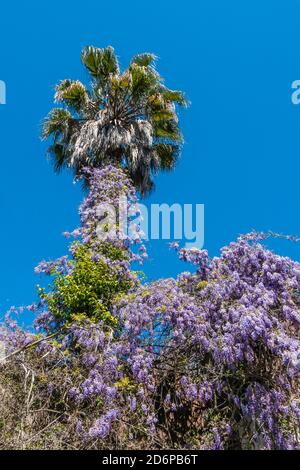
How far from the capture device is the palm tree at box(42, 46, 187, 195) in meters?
10.7

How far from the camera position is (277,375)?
16.6 ft

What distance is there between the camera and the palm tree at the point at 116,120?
10.7 meters

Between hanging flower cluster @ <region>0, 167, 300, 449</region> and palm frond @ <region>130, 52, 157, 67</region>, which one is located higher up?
palm frond @ <region>130, 52, 157, 67</region>

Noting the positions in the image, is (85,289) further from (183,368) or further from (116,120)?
(116,120)

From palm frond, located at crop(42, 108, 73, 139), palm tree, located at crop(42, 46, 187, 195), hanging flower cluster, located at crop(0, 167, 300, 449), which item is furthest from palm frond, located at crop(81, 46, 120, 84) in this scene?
hanging flower cluster, located at crop(0, 167, 300, 449)

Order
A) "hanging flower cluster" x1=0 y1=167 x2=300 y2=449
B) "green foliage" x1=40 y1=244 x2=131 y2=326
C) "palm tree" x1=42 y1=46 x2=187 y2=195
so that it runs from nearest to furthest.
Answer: "hanging flower cluster" x1=0 y1=167 x2=300 y2=449 < "green foliage" x1=40 y1=244 x2=131 y2=326 < "palm tree" x1=42 y1=46 x2=187 y2=195

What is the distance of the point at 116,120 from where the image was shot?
437 inches

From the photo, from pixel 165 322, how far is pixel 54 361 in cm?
175

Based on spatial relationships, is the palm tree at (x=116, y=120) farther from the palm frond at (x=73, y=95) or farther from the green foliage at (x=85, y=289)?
the green foliage at (x=85, y=289)

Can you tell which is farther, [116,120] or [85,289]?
[116,120]

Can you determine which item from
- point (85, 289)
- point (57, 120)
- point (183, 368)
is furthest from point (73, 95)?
point (183, 368)

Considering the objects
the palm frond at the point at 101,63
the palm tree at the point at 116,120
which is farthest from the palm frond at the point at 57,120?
the palm frond at the point at 101,63

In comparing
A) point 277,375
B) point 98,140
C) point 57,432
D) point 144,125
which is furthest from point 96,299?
point 144,125

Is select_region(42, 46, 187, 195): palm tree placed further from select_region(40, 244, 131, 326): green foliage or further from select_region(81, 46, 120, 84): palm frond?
select_region(40, 244, 131, 326): green foliage
